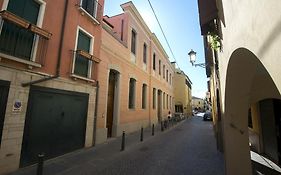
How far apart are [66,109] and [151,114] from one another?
11.1 meters

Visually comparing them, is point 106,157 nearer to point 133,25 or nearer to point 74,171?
point 74,171

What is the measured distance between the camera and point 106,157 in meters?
6.75

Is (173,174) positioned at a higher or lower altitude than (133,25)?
lower

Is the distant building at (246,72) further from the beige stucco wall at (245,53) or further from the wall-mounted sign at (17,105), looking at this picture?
the wall-mounted sign at (17,105)

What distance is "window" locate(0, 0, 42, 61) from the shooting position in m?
5.17

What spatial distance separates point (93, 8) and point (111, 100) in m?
5.48

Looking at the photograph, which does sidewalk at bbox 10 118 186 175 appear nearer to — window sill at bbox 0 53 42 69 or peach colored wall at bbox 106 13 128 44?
window sill at bbox 0 53 42 69

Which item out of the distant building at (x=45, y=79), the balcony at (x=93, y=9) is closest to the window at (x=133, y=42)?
the balcony at (x=93, y=9)

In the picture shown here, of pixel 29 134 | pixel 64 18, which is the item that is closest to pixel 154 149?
pixel 29 134

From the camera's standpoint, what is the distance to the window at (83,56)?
789 centimetres

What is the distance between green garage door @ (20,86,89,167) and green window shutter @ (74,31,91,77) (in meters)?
1.05

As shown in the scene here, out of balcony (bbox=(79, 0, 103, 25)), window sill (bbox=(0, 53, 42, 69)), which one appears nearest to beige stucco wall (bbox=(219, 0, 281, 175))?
window sill (bbox=(0, 53, 42, 69))

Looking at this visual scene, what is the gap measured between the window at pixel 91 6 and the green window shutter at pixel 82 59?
1.45 m

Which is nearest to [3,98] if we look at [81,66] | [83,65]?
[81,66]
